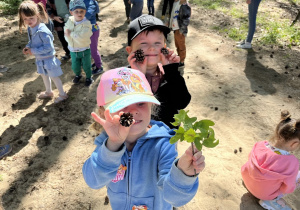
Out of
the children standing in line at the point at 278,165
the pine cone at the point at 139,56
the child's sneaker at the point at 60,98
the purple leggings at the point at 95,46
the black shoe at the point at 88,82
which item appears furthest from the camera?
the black shoe at the point at 88,82

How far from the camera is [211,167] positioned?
3.90 m

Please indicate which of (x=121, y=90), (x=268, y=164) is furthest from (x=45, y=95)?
(x=268, y=164)

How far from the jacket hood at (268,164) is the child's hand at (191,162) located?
209 centimetres

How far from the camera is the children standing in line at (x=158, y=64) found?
237 cm

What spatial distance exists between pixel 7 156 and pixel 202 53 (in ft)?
19.1

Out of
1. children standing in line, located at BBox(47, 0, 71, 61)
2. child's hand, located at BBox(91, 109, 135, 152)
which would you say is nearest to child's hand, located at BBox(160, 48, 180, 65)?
child's hand, located at BBox(91, 109, 135, 152)

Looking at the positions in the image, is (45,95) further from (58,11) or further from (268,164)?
(268,164)

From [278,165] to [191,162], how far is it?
2143 mm

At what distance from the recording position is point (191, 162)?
4.17 ft

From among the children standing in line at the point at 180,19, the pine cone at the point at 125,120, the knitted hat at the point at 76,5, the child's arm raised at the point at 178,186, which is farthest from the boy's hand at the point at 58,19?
the child's arm raised at the point at 178,186

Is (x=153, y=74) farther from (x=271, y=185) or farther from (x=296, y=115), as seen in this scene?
(x=296, y=115)

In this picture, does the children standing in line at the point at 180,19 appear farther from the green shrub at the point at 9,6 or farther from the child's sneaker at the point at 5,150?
the green shrub at the point at 9,6

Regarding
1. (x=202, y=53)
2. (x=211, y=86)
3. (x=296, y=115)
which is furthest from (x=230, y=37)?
(x=296, y=115)

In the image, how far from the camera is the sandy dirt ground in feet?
11.4
